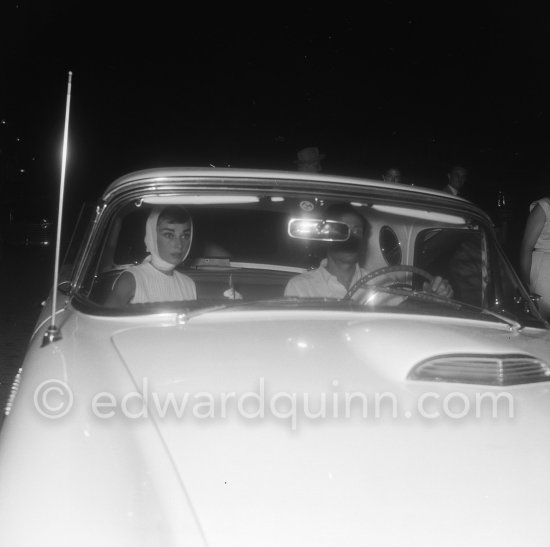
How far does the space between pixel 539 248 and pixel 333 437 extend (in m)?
4.10

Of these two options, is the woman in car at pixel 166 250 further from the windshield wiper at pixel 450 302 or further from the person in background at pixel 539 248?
the person in background at pixel 539 248

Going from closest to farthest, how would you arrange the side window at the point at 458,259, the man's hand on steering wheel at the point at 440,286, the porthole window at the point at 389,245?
the man's hand on steering wheel at the point at 440,286
the side window at the point at 458,259
the porthole window at the point at 389,245

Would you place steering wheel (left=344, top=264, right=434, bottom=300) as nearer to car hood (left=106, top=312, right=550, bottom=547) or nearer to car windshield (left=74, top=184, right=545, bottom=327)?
car windshield (left=74, top=184, right=545, bottom=327)

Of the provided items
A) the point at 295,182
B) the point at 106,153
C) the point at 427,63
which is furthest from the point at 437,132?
the point at 106,153

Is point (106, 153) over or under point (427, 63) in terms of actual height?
under

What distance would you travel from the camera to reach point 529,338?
270cm

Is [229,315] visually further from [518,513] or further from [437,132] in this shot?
[437,132]

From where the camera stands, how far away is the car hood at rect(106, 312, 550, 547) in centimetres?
153

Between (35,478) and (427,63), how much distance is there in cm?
2160

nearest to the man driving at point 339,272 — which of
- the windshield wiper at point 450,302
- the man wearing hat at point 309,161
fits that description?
the windshield wiper at point 450,302

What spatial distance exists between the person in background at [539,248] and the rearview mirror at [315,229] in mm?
2824

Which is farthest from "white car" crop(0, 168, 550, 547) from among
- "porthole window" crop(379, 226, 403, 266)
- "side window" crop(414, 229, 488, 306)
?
"porthole window" crop(379, 226, 403, 266)

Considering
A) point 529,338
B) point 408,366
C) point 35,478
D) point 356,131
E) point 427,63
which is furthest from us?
point 356,131

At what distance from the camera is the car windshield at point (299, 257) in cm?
289
